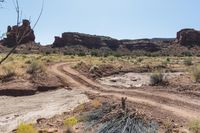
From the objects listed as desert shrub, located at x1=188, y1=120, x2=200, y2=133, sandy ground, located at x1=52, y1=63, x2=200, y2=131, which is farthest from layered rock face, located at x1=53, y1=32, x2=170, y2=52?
desert shrub, located at x1=188, y1=120, x2=200, y2=133

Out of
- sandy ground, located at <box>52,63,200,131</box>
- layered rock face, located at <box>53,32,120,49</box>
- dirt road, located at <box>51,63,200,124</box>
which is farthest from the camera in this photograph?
layered rock face, located at <box>53,32,120,49</box>

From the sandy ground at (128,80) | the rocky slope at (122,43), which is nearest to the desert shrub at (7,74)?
the sandy ground at (128,80)

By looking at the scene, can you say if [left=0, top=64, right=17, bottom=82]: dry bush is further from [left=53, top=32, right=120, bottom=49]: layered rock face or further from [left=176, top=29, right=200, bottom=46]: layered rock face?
[left=176, top=29, right=200, bottom=46]: layered rock face

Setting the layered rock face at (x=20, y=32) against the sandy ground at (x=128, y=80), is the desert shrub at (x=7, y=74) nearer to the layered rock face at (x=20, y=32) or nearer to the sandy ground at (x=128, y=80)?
the sandy ground at (x=128, y=80)

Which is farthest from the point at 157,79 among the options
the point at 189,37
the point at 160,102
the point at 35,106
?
the point at 189,37

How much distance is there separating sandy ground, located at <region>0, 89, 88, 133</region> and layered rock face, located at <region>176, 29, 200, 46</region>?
103326 mm

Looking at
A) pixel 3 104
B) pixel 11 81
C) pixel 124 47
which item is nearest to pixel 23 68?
pixel 11 81

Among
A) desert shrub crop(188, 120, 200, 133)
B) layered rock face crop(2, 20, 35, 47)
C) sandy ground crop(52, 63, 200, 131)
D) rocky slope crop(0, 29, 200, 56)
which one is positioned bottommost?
rocky slope crop(0, 29, 200, 56)

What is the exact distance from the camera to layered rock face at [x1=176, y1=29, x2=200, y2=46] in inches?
4997

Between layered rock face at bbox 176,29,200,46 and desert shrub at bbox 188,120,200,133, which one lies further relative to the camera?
layered rock face at bbox 176,29,200,46

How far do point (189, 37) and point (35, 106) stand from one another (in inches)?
4356

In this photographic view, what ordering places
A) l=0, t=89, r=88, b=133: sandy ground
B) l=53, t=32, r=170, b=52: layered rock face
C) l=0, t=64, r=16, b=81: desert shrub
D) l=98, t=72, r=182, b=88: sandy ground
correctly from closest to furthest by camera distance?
l=0, t=89, r=88, b=133: sandy ground < l=98, t=72, r=182, b=88: sandy ground < l=0, t=64, r=16, b=81: desert shrub < l=53, t=32, r=170, b=52: layered rock face

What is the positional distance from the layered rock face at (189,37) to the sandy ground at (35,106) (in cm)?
10333

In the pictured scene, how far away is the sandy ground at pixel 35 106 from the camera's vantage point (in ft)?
63.9
